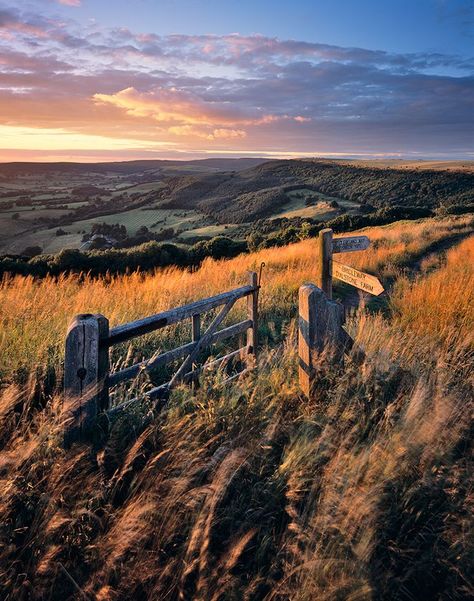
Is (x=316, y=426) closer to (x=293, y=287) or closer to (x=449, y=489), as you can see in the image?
(x=449, y=489)

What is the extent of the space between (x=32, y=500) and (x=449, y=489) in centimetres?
248

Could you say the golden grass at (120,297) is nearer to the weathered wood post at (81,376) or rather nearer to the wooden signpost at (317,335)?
the weathered wood post at (81,376)

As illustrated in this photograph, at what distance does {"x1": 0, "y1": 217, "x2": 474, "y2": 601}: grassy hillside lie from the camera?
2000 mm

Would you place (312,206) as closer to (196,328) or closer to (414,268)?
(414,268)

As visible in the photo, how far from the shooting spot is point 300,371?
374cm

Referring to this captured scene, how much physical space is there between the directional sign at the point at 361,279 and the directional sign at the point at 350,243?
40.6 inches

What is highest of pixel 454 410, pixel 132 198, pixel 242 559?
pixel 132 198

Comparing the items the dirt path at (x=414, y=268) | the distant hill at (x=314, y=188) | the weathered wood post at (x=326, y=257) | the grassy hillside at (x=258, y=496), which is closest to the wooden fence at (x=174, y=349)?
the grassy hillside at (x=258, y=496)

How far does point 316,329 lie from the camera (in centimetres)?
357

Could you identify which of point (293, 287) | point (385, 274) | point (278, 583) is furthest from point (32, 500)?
point (385, 274)

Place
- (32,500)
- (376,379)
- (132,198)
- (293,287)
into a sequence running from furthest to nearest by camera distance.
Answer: (132,198) → (293,287) → (376,379) → (32,500)

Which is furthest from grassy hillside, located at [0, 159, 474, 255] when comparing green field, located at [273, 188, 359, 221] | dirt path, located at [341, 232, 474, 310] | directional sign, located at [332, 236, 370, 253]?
directional sign, located at [332, 236, 370, 253]

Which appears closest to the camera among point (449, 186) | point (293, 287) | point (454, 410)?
point (454, 410)

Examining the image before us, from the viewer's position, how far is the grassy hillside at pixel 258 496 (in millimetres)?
2000
